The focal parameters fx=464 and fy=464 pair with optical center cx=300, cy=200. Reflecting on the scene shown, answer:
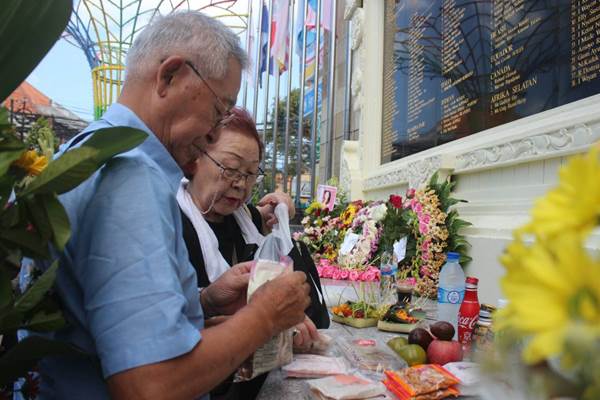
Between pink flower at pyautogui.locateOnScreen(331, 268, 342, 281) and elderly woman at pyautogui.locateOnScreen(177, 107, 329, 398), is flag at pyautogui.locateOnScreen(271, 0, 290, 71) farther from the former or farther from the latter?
elderly woman at pyautogui.locateOnScreen(177, 107, 329, 398)

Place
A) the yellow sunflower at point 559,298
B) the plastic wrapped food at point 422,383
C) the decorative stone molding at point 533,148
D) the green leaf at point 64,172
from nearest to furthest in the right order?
the yellow sunflower at point 559,298 → the green leaf at point 64,172 → the plastic wrapped food at point 422,383 → the decorative stone molding at point 533,148

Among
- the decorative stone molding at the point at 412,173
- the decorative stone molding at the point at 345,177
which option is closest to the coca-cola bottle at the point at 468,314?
the decorative stone molding at the point at 412,173

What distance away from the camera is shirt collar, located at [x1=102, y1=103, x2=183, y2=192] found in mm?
1155

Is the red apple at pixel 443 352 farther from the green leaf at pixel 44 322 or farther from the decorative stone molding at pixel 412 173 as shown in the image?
the decorative stone molding at pixel 412 173

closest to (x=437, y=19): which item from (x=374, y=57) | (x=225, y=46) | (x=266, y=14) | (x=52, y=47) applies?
(x=374, y=57)

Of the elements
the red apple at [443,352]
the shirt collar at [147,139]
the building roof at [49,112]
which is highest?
the building roof at [49,112]

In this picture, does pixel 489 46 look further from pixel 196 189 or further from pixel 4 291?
pixel 4 291

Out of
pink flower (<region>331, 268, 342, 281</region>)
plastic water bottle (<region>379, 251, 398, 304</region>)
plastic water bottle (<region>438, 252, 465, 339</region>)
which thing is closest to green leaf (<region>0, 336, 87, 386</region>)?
plastic water bottle (<region>438, 252, 465, 339</region>)

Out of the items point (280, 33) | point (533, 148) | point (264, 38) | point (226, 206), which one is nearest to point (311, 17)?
point (280, 33)

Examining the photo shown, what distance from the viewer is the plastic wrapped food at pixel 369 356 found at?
153 centimetres

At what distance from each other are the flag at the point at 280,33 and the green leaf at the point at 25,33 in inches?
453

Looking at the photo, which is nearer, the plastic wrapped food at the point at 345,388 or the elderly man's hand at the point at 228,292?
the plastic wrapped food at the point at 345,388

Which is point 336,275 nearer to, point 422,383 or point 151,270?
point 422,383

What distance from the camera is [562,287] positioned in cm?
28
